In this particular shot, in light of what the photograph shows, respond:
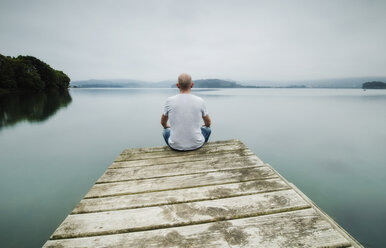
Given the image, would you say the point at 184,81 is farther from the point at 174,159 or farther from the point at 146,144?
the point at 146,144

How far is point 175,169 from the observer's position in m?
2.90

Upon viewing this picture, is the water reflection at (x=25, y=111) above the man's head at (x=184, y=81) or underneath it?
underneath

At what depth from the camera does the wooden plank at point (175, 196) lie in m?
2.04

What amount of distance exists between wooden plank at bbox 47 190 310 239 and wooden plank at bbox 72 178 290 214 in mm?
79

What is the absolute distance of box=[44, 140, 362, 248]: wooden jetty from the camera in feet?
5.10

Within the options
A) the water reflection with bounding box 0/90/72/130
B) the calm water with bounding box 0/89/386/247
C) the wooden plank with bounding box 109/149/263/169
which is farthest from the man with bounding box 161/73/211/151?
→ the water reflection with bounding box 0/90/72/130

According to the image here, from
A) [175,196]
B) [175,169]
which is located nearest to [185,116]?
[175,169]

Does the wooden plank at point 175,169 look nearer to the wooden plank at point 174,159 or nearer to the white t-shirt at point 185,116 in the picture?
the wooden plank at point 174,159

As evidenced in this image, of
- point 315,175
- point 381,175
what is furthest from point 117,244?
point 381,175

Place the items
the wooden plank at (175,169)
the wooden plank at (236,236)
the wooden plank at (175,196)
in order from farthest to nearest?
the wooden plank at (175,169), the wooden plank at (175,196), the wooden plank at (236,236)

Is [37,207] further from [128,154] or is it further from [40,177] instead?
[128,154]

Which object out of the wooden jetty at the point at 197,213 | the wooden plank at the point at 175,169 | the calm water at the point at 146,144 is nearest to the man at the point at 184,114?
the wooden plank at the point at 175,169

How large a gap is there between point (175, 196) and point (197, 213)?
1.36 feet

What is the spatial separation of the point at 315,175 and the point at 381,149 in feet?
17.3
